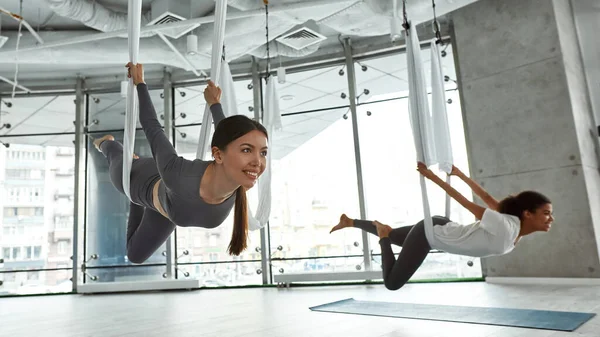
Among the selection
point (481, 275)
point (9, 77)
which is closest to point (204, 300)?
point (481, 275)

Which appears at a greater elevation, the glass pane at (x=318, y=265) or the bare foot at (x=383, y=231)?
the bare foot at (x=383, y=231)

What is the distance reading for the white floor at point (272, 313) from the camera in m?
2.72

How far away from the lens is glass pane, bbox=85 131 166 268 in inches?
260

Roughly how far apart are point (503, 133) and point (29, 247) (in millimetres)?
7075

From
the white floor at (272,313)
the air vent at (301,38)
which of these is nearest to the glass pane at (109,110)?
the air vent at (301,38)

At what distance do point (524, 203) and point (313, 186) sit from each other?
377 centimetres

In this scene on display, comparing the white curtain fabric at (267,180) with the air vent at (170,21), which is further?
the air vent at (170,21)

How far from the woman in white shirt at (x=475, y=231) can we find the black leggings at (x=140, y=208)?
1.68 m

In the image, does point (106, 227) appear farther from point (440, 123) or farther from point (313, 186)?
point (440, 123)

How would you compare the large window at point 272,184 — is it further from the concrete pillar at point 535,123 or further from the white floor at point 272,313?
the white floor at point 272,313

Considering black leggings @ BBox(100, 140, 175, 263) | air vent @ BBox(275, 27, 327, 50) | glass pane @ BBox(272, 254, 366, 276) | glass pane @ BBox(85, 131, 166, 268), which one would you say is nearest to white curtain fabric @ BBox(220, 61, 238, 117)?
air vent @ BBox(275, 27, 327, 50)

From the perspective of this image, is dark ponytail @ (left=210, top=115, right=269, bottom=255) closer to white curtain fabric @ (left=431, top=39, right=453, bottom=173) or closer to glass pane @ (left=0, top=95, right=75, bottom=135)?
white curtain fabric @ (left=431, top=39, right=453, bottom=173)

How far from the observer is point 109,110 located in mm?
7016

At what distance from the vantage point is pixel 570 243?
15.2 ft
